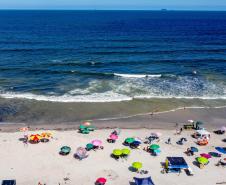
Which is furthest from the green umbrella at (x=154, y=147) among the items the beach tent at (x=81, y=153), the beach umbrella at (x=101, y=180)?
the beach umbrella at (x=101, y=180)

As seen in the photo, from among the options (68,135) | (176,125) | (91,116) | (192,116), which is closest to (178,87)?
(192,116)

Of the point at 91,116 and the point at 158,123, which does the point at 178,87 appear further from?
the point at 91,116

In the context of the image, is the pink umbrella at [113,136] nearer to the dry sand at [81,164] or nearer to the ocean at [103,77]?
the dry sand at [81,164]

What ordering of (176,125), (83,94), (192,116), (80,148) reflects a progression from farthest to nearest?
1. (83,94)
2. (192,116)
3. (176,125)
4. (80,148)

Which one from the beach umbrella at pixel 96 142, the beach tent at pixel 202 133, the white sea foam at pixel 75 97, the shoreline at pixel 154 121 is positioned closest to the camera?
the beach umbrella at pixel 96 142

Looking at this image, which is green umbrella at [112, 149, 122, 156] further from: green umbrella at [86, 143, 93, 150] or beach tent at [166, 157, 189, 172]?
beach tent at [166, 157, 189, 172]

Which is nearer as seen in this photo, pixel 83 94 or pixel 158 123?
pixel 158 123
